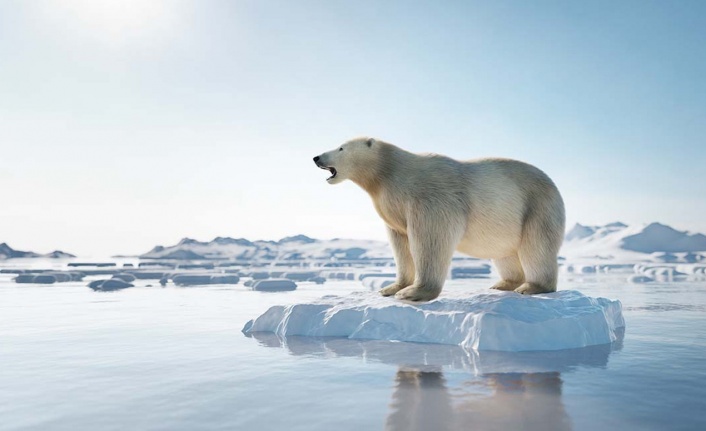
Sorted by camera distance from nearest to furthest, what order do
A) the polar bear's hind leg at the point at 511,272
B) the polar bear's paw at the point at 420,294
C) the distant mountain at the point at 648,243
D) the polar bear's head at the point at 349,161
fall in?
1. the polar bear's paw at the point at 420,294
2. the polar bear's head at the point at 349,161
3. the polar bear's hind leg at the point at 511,272
4. the distant mountain at the point at 648,243

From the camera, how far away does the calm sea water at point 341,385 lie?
10.6 ft

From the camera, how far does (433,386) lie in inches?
155

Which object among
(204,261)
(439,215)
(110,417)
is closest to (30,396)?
(110,417)

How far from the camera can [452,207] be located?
628 cm

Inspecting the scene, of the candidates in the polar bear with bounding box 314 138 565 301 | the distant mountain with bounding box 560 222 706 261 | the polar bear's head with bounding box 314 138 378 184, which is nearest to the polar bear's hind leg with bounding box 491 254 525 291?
the polar bear with bounding box 314 138 565 301

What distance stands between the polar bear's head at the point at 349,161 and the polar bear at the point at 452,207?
0.01m

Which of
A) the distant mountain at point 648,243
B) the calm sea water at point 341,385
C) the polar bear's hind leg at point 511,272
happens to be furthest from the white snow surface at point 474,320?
the distant mountain at point 648,243

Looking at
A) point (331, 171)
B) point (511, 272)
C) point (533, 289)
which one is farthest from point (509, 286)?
point (331, 171)

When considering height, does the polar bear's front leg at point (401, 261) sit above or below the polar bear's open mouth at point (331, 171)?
below

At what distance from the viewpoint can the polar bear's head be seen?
6652 millimetres

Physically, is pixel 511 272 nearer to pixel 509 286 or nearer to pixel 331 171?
pixel 509 286

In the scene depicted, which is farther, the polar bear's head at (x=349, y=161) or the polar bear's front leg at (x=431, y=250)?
the polar bear's head at (x=349, y=161)

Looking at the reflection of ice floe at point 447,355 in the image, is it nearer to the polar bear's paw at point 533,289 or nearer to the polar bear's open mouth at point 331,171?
the polar bear's paw at point 533,289

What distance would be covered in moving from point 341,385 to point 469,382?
1.07m
